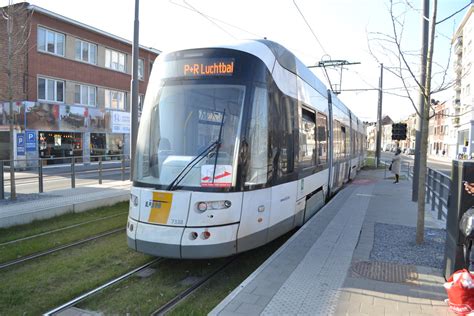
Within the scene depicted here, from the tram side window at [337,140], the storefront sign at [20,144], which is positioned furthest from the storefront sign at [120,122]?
the tram side window at [337,140]

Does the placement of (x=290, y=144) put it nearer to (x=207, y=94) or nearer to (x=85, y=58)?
(x=207, y=94)

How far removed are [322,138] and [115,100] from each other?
24.0 metres

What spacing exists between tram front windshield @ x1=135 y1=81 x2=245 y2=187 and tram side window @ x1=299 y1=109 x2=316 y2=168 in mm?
2200

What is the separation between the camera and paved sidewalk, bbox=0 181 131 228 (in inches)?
320

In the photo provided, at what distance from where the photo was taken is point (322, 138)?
9375mm

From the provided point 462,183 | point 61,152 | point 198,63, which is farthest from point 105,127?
point 462,183

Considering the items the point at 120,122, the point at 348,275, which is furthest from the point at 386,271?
the point at 120,122

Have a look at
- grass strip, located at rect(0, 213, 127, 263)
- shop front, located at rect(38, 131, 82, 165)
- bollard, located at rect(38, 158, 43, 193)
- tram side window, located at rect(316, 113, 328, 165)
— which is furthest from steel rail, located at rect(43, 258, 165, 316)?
shop front, located at rect(38, 131, 82, 165)

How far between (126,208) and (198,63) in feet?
19.5

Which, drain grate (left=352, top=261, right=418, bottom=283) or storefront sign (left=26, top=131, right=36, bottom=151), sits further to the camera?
storefront sign (left=26, top=131, right=36, bottom=151)

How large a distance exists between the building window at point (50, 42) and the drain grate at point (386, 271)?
24.1 m

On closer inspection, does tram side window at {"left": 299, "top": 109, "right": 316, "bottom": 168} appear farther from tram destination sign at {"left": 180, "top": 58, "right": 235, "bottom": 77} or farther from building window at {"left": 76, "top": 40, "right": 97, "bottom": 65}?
building window at {"left": 76, "top": 40, "right": 97, "bottom": 65}

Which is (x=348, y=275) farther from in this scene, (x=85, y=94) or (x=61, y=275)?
(x=85, y=94)

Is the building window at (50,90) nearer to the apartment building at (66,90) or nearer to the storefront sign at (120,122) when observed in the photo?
the apartment building at (66,90)
